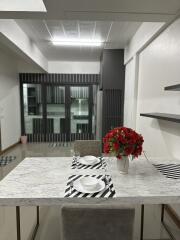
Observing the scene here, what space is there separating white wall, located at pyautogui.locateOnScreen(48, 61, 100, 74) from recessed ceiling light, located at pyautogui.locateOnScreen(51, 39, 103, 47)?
5.45 feet

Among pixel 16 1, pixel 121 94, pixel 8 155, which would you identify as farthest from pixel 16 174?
pixel 121 94

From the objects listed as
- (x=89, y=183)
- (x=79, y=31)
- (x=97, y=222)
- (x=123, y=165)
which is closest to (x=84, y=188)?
(x=89, y=183)

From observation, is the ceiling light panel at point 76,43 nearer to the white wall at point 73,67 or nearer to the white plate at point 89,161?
the white wall at point 73,67

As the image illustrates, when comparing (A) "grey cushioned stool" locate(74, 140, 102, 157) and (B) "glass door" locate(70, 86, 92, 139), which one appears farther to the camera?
(B) "glass door" locate(70, 86, 92, 139)

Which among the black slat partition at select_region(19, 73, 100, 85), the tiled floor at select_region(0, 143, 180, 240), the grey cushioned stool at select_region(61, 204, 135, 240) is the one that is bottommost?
the tiled floor at select_region(0, 143, 180, 240)

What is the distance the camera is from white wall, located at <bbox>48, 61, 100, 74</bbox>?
5.72m

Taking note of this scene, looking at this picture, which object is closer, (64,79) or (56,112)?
(64,79)

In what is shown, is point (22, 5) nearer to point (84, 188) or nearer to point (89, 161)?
point (89, 161)

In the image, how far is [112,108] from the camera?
447cm

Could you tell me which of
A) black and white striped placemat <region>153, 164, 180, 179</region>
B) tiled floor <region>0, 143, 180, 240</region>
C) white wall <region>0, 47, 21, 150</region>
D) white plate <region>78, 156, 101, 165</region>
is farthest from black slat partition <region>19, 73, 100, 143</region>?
black and white striped placemat <region>153, 164, 180, 179</region>

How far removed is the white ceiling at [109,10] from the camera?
5.93 ft

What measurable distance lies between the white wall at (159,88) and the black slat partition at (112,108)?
105cm

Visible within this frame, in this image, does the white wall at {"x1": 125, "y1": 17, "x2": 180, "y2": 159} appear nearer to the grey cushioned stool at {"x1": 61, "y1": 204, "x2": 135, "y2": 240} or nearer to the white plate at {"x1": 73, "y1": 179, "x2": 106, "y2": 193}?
the white plate at {"x1": 73, "y1": 179, "x2": 106, "y2": 193}

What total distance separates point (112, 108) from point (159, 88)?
2053mm
